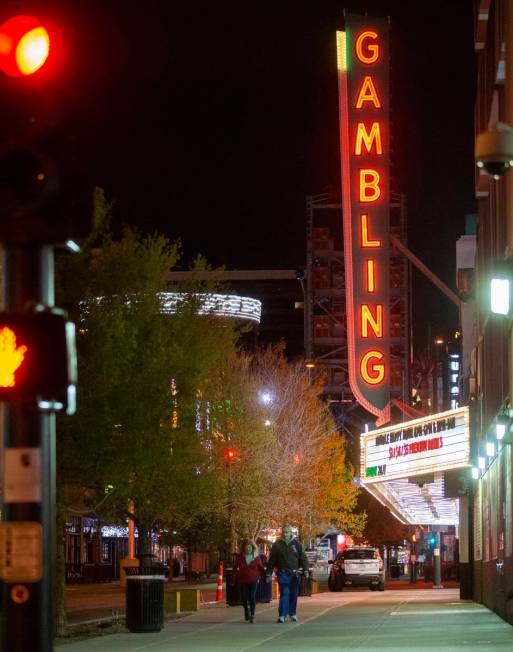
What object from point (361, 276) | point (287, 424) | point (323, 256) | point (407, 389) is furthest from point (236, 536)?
point (323, 256)

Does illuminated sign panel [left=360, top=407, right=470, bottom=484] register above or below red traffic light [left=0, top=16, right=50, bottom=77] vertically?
below

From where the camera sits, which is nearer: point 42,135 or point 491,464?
point 42,135

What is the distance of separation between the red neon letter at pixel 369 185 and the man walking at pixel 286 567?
18535 mm

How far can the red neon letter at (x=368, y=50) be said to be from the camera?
42.9 metres

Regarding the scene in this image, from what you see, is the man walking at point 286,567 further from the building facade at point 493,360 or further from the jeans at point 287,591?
the building facade at point 493,360

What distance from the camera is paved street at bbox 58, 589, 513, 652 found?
18672 mm

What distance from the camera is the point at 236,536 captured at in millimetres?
46688

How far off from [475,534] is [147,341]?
13.8 meters

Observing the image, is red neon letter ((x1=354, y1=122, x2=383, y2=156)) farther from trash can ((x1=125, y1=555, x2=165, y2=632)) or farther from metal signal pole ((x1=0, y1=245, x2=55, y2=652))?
metal signal pole ((x1=0, y1=245, x2=55, y2=652))

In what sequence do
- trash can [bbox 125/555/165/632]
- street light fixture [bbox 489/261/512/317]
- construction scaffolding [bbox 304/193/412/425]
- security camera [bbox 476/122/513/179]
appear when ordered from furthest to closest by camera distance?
construction scaffolding [bbox 304/193/412/425] → trash can [bbox 125/555/165/632] → street light fixture [bbox 489/261/512/317] → security camera [bbox 476/122/513/179]

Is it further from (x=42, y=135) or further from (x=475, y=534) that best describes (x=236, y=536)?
(x=42, y=135)

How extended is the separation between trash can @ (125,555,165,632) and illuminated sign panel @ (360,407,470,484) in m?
10.6

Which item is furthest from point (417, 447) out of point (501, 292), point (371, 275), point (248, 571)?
point (501, 292)

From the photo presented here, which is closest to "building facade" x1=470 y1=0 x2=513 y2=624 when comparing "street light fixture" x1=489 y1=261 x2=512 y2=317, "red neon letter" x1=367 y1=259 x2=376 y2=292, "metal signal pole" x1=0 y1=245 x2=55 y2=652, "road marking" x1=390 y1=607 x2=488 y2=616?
"street light fixture" x1=489 y1=261 x2=512 y2=317
